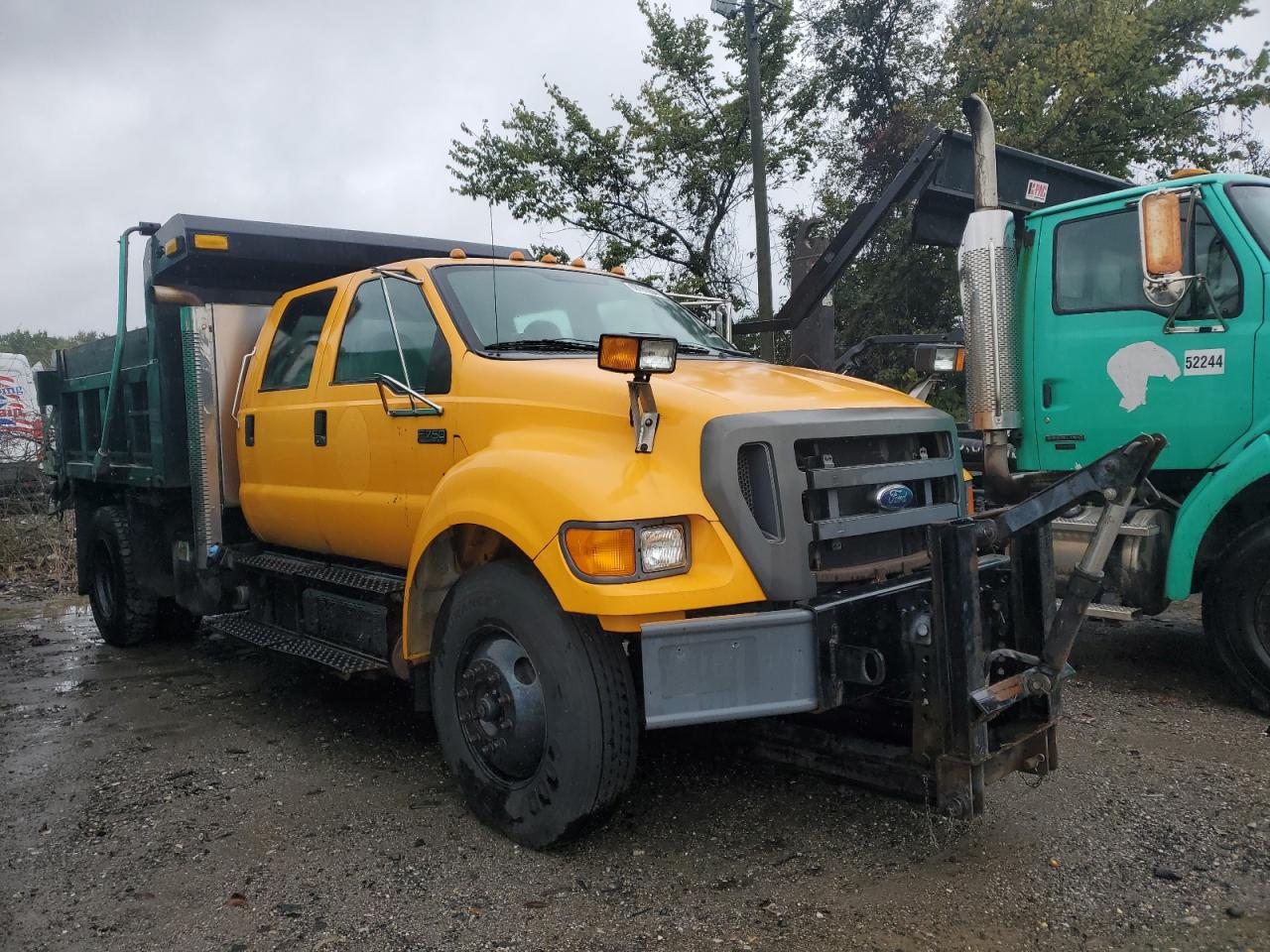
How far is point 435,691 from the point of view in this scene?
157 inches

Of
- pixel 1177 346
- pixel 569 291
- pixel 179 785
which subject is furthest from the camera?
pixel 1177 346

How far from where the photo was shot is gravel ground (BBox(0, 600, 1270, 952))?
10.1 feet

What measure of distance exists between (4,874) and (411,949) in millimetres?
1616

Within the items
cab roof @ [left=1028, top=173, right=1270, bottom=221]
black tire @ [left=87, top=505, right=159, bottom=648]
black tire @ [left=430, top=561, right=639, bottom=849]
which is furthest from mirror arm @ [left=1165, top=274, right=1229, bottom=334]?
black tire @ [left=87, top=505, right=159, bottom=648]

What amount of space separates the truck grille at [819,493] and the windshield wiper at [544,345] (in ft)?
3.74

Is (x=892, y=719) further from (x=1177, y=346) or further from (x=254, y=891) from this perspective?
(x=1177, y=346)

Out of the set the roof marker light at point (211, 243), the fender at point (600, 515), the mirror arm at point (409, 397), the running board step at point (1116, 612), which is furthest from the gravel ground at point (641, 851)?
the roof marker light at point (211, 243)

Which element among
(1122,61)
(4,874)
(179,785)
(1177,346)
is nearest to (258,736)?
(179,785)

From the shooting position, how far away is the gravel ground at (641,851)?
307 centimetres

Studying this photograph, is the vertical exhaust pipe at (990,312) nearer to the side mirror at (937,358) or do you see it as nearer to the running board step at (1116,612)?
the running board step at (1116,612)

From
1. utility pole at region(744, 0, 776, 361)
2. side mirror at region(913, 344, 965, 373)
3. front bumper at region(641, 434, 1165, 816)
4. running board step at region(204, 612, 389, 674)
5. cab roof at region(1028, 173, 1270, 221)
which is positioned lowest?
running board step at region(204, 612, 389, 674)

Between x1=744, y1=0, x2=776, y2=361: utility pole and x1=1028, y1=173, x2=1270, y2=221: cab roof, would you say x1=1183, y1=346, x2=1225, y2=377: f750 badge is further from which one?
x1=744, y1=0, x2=776, y2=361: utility pole

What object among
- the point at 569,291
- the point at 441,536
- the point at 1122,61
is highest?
the point at 1122,61

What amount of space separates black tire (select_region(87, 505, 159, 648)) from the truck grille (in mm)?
5178
